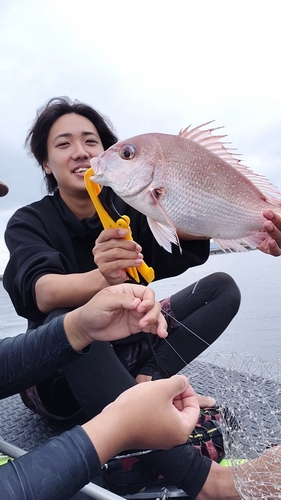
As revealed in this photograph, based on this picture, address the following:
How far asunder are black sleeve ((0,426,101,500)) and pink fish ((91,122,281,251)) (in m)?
0.54

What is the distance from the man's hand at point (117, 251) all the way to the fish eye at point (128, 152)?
7.6 inches

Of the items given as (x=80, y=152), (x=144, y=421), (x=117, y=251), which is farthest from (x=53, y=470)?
(x=80, y=152)

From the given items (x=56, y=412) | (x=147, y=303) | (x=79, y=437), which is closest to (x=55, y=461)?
(x=79, y=437)

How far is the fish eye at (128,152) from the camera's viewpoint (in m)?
1.11

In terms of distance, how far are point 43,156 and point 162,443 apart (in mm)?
1401

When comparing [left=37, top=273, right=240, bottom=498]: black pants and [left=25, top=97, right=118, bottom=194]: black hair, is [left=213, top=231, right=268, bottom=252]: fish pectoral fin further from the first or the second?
[left=25, top=97, right=118, bottom=194]: black hair

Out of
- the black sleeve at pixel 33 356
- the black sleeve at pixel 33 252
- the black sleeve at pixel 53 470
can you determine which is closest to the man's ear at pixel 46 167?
the black sleeve at pixel 33 252

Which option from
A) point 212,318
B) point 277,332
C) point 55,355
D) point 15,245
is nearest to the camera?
point 55,355

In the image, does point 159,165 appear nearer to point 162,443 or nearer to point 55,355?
point 55,355

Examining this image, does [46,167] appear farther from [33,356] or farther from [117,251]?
[33,356]

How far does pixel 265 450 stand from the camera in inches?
48.1

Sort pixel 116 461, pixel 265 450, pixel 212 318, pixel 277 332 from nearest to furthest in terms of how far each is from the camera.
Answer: pixel 265 450 < pixel 116 461 < pixel 212 318 < pixel 277 332

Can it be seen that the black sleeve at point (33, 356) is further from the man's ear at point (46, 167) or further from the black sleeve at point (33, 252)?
the man's ear at point (46, 167)

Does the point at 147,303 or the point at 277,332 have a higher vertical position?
the point at 147,303
